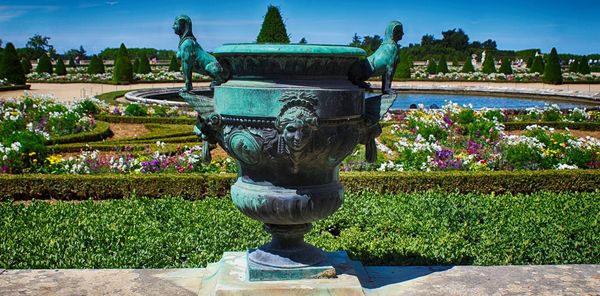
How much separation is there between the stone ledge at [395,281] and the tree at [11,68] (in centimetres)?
2596

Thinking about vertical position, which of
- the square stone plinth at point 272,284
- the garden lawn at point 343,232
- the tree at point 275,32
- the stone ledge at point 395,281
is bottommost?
the garden lawn at point 343,232

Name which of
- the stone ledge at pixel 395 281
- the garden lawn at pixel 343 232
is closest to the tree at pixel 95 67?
the garden lawn at pixel 343 232

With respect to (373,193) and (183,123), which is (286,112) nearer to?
(373,193)

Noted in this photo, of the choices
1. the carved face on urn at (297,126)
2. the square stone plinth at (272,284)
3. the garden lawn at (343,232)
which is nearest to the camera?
the carved face on urn at (297,126)

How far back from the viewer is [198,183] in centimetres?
755

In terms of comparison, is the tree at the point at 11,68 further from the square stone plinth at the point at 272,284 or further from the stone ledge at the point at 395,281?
the square stone plinth at the point at 272,284

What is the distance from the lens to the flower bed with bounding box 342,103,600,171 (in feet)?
28.7

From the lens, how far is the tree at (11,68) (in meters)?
27.6

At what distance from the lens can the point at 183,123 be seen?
14.7m

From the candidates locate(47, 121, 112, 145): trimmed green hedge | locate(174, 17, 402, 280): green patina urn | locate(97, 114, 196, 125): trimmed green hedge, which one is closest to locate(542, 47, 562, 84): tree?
locate(97, 114, 196, 125): trimmed green hedge

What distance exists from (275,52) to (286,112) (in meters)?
0.31

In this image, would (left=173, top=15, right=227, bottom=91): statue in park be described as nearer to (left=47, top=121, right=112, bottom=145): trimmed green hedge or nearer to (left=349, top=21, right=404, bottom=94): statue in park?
(left=349, top=21, right=404, bottom=94): statue in park

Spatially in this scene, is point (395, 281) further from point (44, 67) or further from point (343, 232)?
point (44, 67)

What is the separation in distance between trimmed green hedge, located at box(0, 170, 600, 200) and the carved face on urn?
4181mm
